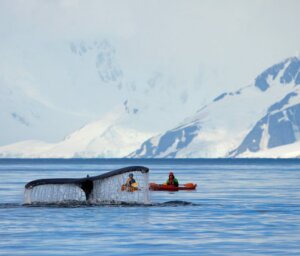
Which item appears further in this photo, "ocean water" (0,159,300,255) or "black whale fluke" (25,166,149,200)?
"black whale fluke" (25,166,149,200)

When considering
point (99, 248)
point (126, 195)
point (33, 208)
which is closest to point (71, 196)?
point (126, 195)

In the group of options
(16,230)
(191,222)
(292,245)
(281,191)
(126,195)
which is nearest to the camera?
(292,245)

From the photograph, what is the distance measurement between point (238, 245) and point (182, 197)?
37141 mm

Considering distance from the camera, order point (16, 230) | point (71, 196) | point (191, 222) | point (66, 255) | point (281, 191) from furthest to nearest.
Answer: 1. point (281, 191)
2. point (71, 196)
3. point (191, 222)
4. point (16, 230)
5. point (66, 255)

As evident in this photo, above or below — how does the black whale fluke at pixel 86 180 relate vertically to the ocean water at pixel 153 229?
above

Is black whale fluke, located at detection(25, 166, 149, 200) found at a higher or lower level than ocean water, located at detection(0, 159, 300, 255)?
higher

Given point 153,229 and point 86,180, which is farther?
point 86,180

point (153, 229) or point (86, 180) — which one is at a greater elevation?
point (86, 180)

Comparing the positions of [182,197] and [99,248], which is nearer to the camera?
[99,248]

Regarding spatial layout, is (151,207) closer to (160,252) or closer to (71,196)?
(71,196)

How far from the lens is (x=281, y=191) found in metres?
86.5

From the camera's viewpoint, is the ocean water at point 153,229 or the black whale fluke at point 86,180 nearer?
the ocean water at point 153,229

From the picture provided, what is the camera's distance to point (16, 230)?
4638 centimetres

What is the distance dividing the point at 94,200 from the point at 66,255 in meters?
23.0
